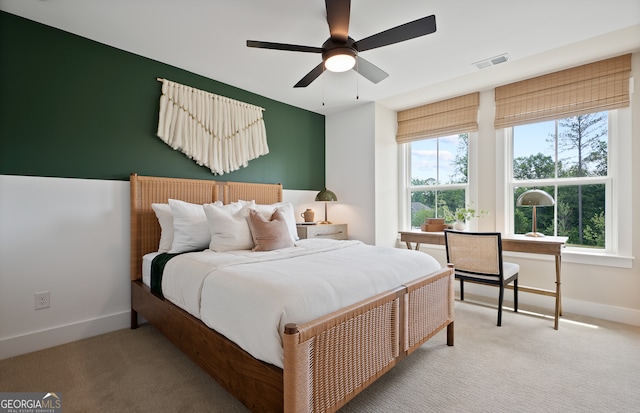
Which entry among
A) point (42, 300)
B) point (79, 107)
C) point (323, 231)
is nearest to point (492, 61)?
point (323, 231)

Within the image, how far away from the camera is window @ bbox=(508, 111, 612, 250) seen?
2941 millimetres

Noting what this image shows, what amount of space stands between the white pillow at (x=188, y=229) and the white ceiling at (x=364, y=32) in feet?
4.66

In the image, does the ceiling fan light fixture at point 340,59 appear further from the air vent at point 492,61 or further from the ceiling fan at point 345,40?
the air vent at point 492,61

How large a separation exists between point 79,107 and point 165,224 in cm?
118

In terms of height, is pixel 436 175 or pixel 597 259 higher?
pixel 436 175

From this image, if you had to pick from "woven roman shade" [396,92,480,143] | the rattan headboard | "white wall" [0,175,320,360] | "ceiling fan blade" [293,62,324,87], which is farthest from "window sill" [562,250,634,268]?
"white wall" [0,175,320,360]

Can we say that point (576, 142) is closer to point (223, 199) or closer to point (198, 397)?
point (223, 199)

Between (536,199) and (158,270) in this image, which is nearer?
(158,270)

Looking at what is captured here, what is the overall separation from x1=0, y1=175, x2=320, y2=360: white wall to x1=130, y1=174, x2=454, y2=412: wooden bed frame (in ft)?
1.26

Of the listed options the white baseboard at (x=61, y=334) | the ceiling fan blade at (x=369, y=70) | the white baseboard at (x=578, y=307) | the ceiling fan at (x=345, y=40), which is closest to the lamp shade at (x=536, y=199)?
the white baseboard at (x=578, y=307)

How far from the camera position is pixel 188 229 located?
251 centimetres

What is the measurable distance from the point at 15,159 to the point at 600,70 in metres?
5.08

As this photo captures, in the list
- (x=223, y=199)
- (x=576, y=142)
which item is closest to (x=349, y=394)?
(x=223, y=199)

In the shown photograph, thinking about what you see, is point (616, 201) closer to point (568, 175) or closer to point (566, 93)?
Result: point (568, 175)
